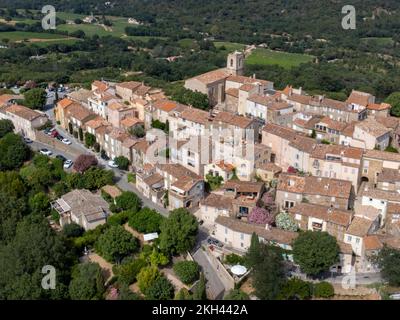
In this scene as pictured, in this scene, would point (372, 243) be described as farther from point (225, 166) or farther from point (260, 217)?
point (225, 166)

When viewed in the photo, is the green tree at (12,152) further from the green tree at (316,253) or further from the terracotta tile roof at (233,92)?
the green tree at (316,253)

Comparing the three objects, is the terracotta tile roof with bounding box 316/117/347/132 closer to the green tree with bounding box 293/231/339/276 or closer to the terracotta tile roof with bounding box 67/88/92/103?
the green tree with bounding box 293/231/339/276

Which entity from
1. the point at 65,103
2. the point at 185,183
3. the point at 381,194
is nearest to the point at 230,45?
the point at 65,103

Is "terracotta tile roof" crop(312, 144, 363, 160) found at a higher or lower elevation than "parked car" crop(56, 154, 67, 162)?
higher

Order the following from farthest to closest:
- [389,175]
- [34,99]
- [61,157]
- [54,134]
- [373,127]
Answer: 1. [34,99]
2. [54,134]
3. [61,157]
4. [373,127]
5. [389,175]

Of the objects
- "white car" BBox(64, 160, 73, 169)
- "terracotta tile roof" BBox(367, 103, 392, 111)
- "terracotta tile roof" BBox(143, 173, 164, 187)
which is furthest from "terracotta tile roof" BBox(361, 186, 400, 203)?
"white car" BBox(64, 160, 73, 169)
